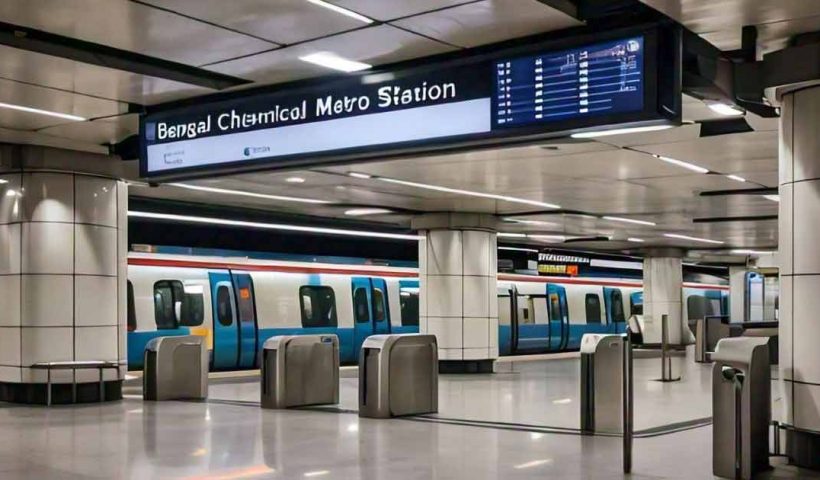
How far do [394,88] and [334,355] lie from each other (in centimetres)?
746

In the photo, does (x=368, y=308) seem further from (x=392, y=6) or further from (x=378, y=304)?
(x=392, y=6)

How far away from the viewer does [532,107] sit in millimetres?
6652

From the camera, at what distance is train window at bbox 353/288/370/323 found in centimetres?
2356

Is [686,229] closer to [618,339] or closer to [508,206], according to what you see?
[508,206]

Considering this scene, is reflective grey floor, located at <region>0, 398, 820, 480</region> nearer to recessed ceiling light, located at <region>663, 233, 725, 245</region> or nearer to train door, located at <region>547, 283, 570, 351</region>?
recessed ceiling light, located at <region>663, 233, 725, 245</region>

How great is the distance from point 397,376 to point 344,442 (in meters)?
2.67

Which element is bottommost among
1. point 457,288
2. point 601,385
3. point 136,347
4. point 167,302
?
point 136,347

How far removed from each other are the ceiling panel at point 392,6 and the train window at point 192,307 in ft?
45.6

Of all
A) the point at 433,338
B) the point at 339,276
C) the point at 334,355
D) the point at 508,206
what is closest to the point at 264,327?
the point at 339,276

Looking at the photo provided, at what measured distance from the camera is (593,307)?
3222cm

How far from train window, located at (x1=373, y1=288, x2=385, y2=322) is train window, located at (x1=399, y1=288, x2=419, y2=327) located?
2.36ft

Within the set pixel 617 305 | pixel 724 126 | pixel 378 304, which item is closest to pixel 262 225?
pixel 378 304

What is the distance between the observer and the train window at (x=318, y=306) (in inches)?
876

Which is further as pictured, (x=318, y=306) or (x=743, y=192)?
(x=318, y=306)
